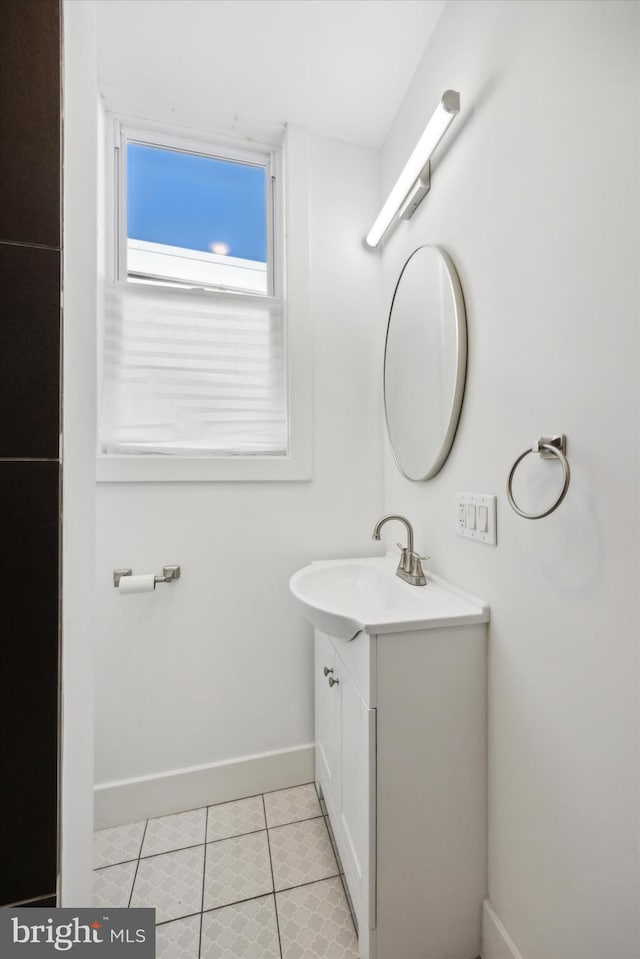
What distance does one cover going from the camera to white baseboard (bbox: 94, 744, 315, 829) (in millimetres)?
1290

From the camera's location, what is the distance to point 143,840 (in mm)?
1228

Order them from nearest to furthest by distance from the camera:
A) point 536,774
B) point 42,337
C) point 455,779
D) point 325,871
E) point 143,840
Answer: point 42,337 < point 536,774 < point 455,779 < point 325,871 < point 143,840

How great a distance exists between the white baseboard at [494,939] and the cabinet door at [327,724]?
15.9 inches

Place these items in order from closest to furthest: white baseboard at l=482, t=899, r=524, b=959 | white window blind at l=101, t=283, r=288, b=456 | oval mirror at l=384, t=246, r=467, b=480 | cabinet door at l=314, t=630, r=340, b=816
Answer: white baseboard at l=482, t=899, r=524, b=959, oval mirror at l=384, t=246, r=467, b=480, cabinet door at l=314, t=630, r=340, b=816, white window blind at l=101, t=283, r=288, b=456

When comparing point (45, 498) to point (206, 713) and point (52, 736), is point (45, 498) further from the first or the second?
point (206, 713)

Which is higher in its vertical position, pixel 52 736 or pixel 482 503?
pixel 482 503

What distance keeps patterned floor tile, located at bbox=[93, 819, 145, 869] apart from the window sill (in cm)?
114

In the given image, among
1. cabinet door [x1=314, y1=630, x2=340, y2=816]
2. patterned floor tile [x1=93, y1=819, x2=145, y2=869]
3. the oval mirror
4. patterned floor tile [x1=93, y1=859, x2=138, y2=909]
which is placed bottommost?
patterned floor tile [x1=93, y1=819, x2=145, y2=869]

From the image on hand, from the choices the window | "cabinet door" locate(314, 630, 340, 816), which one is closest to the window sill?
the window

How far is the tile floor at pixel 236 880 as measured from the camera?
3.08ft

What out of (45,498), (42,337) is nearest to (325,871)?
(45,498)

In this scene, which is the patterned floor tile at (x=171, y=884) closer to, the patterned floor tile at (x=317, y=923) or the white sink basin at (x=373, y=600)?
the patterned floor tile at (x=317, y=923)

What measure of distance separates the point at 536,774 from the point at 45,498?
3.49 feet

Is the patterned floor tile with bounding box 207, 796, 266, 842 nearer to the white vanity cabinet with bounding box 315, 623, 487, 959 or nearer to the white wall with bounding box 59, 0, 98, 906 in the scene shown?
the white vanity cabinet with bounding box 315, 623, 487, 959
